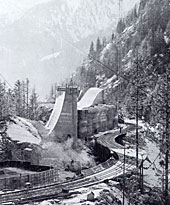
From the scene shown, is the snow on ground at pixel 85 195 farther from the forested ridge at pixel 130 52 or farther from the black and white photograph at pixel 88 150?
the forested ridge at pixel 130 52

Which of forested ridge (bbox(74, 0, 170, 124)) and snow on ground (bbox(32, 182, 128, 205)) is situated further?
forested ridge (bbox(74, 0, 170, 124))

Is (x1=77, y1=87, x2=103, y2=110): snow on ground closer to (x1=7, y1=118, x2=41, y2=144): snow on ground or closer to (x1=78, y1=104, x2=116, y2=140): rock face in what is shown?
(x1=78, y1=104, x2=116, y2=140): rock face

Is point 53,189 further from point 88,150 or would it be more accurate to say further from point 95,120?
point 95,120

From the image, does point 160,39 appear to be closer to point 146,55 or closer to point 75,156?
point 146,55

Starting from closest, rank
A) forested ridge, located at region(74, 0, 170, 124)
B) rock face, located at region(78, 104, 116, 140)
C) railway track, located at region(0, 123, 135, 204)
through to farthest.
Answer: railway track, located at region(0, 123, 135, 204) → rock face, located at region(78, 104, 116, 140) → forested ridge, located at region(74, 0, 170, 124)

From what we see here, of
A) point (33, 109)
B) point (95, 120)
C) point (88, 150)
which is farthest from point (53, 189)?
point (33, 109)

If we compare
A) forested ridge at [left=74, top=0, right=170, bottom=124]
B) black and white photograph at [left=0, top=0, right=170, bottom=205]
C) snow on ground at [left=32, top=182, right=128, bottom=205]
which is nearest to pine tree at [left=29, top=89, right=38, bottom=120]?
black and white photograph at [left=0, top=0, right=170, bottom=205]

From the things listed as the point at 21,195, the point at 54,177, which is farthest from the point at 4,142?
the point at 21,195
